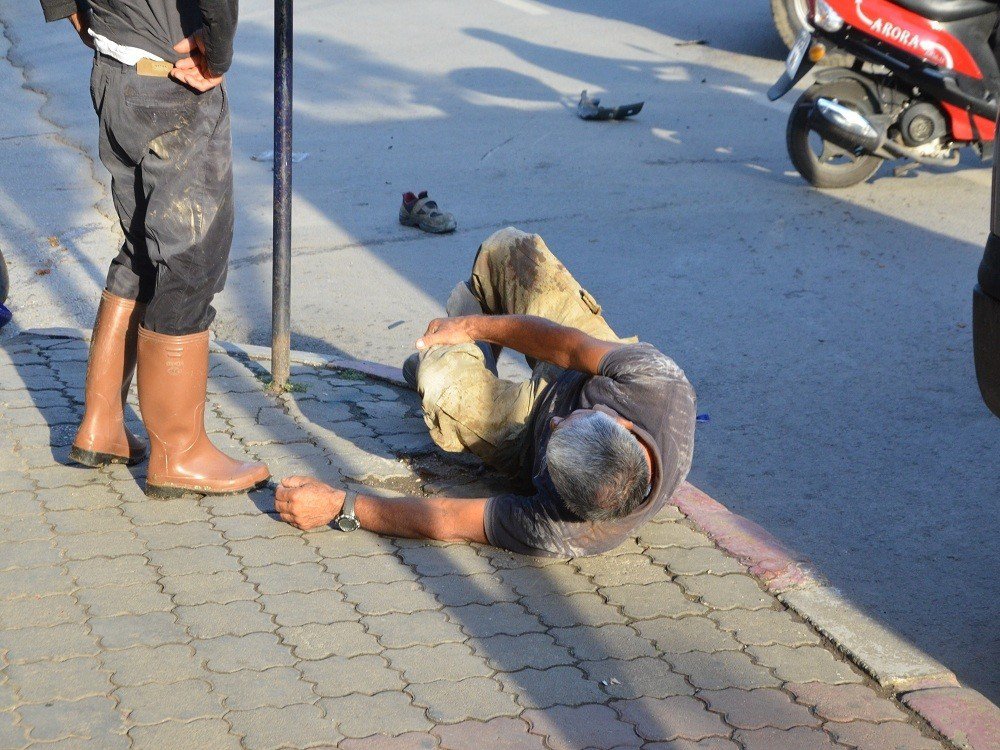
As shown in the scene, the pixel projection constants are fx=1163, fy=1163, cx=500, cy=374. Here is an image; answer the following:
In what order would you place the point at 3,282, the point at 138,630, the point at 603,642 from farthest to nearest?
the point at 3,282
the point at 603,642
the point at 138,630

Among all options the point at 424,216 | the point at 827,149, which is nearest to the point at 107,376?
the point at 424,216

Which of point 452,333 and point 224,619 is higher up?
point 452,333

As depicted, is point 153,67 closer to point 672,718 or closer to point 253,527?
point 253,527

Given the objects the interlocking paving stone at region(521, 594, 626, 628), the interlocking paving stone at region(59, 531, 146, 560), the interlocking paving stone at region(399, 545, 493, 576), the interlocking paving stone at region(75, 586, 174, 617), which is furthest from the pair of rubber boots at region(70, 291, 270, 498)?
the interlocking paving stone at region(521, 594, 626, 628)

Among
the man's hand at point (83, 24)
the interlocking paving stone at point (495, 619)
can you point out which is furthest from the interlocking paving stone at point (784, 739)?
the man's hand at point (83, 24)

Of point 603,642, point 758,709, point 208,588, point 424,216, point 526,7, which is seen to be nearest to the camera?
point 758,709

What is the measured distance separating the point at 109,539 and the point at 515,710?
1374mm

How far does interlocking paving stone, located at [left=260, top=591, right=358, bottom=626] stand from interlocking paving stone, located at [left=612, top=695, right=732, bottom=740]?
0.79 metres

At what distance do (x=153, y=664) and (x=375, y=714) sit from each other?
1.91 feet

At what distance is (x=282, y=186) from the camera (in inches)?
168

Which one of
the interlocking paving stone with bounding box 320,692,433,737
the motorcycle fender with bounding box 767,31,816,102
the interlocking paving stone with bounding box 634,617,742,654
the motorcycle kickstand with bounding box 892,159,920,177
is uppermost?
the motorcycle fender with bounding box 767,31,816,102

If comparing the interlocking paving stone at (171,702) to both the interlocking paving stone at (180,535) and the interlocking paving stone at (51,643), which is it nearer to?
the interlocking paving stone at (51,643)

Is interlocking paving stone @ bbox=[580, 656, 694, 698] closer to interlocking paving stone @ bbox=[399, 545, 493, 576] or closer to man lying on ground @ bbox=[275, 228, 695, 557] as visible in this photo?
man lying on ground @ bbox=[275, 228, 695, 557]

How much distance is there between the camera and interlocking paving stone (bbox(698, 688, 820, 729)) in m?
2.82
